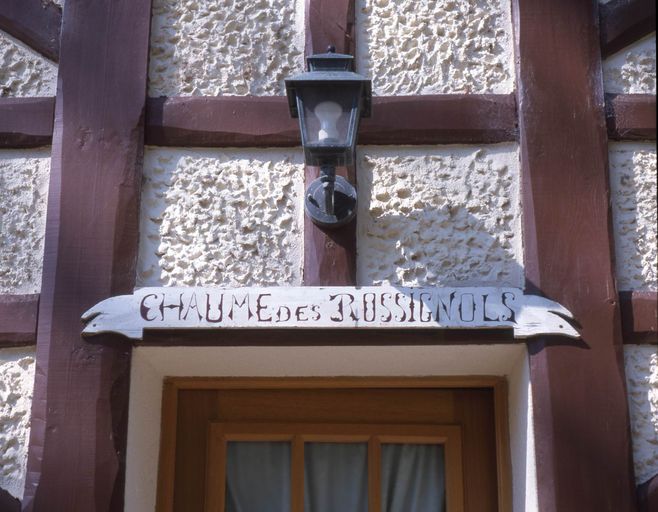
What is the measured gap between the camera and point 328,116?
9.70 feet

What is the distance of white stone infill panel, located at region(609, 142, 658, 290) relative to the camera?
10.2 ft

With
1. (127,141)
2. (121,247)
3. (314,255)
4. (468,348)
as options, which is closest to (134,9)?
(127,141)

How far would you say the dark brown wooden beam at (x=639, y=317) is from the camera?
9.96 feet

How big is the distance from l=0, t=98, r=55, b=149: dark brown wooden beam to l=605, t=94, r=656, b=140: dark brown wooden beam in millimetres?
1696

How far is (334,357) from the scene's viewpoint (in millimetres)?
3160

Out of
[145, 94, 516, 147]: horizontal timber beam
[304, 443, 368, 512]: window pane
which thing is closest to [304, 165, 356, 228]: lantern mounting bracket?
[145, 94, 516, 147]: horizontal timber beam

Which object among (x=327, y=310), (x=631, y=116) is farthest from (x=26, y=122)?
(x=631, y=116)

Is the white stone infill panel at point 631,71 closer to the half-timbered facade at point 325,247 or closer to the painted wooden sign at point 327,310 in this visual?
the half-timbered facade at point 325,247

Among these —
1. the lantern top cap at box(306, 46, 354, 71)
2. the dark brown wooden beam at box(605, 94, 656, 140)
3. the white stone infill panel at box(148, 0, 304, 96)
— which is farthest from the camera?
the white stone infill panel at box(148, 0, 304, 96)

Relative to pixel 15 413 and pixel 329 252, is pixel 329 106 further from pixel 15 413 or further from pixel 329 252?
pixel 15 413

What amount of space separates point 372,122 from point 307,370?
779mm

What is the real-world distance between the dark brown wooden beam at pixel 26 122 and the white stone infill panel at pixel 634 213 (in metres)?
1.71

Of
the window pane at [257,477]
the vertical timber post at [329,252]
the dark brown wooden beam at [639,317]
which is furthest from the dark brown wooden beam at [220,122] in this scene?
the dark brown wooden beam at [639,317]

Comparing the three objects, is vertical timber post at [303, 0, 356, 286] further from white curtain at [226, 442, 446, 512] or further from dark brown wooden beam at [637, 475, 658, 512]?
dark brown wooden beam at [637, 475, 658, 512]
